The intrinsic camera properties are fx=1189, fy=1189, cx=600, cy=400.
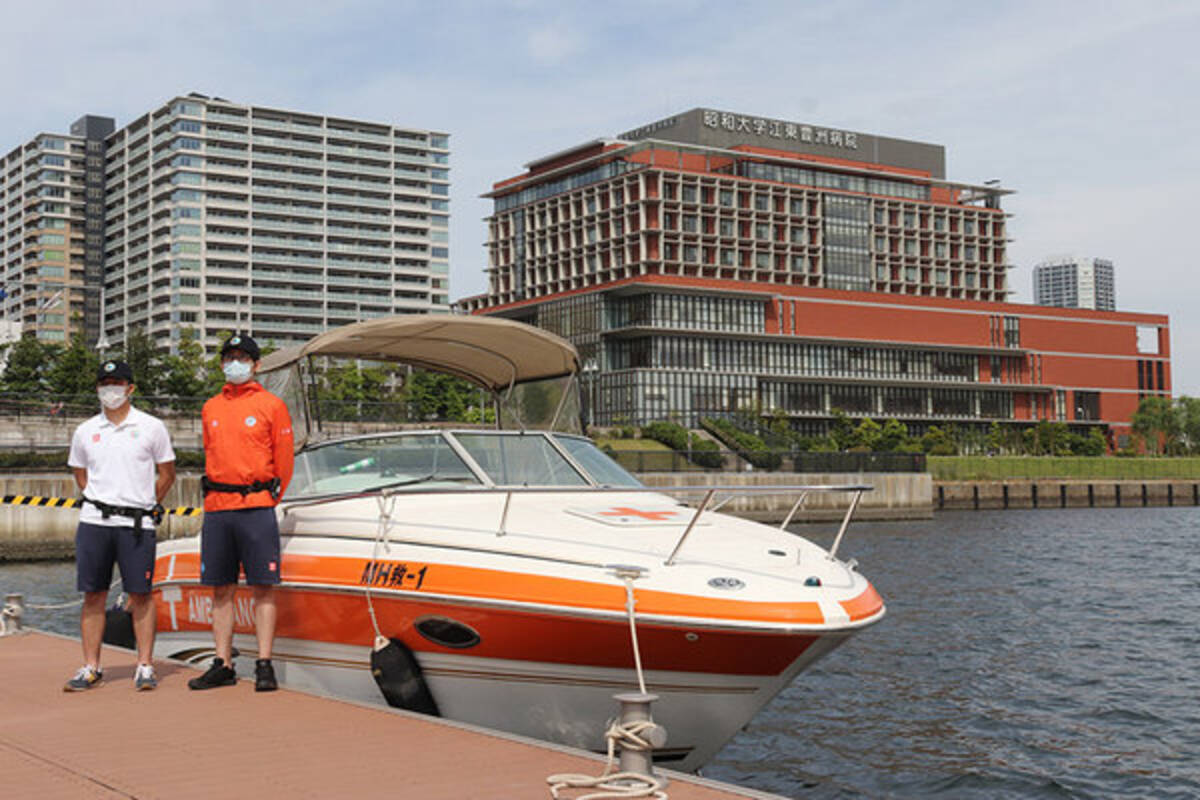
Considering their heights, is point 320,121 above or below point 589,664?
above

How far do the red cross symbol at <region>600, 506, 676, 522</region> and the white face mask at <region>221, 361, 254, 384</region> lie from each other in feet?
8.41

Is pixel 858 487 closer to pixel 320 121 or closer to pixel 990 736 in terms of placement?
pixel 990 736

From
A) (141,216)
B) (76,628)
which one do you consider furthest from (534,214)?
(76,628)

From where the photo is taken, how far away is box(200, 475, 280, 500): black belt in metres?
7.80

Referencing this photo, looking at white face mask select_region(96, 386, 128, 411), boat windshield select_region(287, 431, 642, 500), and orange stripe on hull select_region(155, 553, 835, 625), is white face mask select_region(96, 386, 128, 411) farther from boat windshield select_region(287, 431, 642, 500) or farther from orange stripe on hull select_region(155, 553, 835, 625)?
boat windshield select_region(287, 431, 642, 500)

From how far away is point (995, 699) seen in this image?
44.0 ft

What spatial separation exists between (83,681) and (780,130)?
119761 millimetres

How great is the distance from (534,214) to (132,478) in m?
113

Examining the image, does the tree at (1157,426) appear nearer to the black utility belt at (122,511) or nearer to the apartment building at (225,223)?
the apartment building at (225,223)

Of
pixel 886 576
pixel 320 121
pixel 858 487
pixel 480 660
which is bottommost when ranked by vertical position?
pixel 886 576

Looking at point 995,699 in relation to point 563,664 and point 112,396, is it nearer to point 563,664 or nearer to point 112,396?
point 563,664

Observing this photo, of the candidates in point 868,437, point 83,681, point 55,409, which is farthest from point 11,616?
point 868,437

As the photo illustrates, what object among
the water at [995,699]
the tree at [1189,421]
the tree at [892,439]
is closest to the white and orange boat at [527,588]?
the water at [995,699]

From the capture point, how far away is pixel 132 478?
7.85 m
